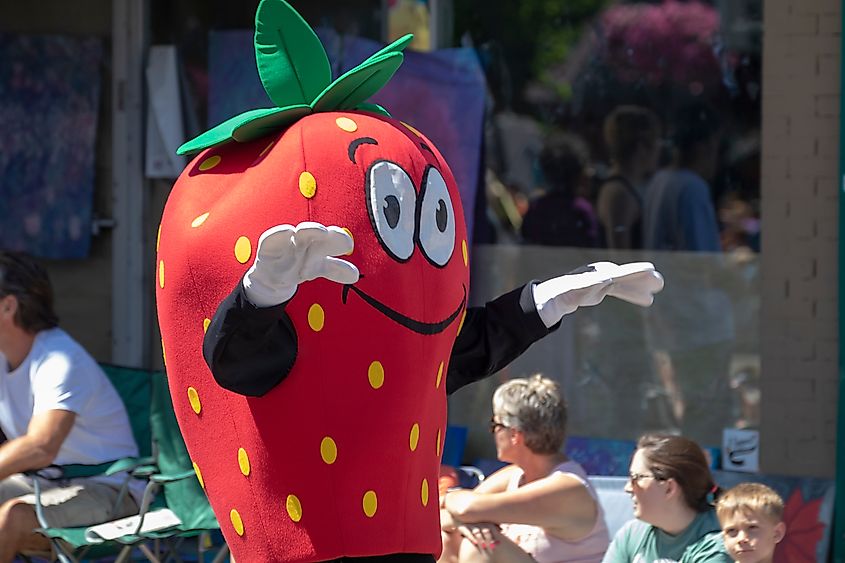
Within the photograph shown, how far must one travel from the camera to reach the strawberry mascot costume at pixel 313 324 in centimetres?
280

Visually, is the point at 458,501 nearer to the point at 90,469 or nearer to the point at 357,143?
the point at 90,469

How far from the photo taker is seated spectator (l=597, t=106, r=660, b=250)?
5820mm

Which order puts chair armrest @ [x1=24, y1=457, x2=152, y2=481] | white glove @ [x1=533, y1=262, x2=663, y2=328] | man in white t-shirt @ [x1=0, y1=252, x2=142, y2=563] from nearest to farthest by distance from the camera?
white glove @ [x1=533, y1=262, x2=663, y2=328], man in white t-shirt @ [x1=0, y1=252, x2=142, y2=563], chair armrest @ [x1=24, y1=457, x2=152, y2=481]

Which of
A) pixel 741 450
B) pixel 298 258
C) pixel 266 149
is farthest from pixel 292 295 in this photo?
pixel 741 450

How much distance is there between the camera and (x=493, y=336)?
3.20 m

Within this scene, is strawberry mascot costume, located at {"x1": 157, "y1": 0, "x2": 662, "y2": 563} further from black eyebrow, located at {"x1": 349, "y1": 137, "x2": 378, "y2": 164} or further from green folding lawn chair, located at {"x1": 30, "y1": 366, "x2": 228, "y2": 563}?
green folding lawn chair, located at {"x1": 30, "y1": 366, "x2": 228, "y2": 563}

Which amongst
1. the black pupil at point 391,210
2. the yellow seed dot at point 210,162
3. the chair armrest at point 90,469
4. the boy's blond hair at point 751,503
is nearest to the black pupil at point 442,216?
the black pupil at point 391,210

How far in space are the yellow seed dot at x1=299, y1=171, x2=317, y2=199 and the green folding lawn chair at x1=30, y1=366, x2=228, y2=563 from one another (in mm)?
2264

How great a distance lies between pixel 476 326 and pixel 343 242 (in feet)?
2.44

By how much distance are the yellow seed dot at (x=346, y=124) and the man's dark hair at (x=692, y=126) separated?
304cm

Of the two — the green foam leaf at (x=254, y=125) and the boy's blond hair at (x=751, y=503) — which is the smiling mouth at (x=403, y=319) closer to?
the green foam leaf at (x=254, y=125)

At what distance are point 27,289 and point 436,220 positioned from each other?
2.65m

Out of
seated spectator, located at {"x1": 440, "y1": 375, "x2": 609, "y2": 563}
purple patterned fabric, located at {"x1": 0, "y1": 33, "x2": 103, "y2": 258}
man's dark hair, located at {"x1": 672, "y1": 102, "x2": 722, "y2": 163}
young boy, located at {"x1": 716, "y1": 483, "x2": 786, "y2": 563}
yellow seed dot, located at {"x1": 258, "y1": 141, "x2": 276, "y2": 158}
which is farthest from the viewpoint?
purple patterned fabric, located at {"x1": 0, "y1": 33, "x2": 103, "y2": 258}

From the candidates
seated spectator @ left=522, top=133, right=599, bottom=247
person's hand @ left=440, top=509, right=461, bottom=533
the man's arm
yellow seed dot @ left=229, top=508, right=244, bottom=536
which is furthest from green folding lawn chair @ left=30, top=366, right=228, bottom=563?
yellow seed dot @ left=229, top=508, right=244, bottom=536
